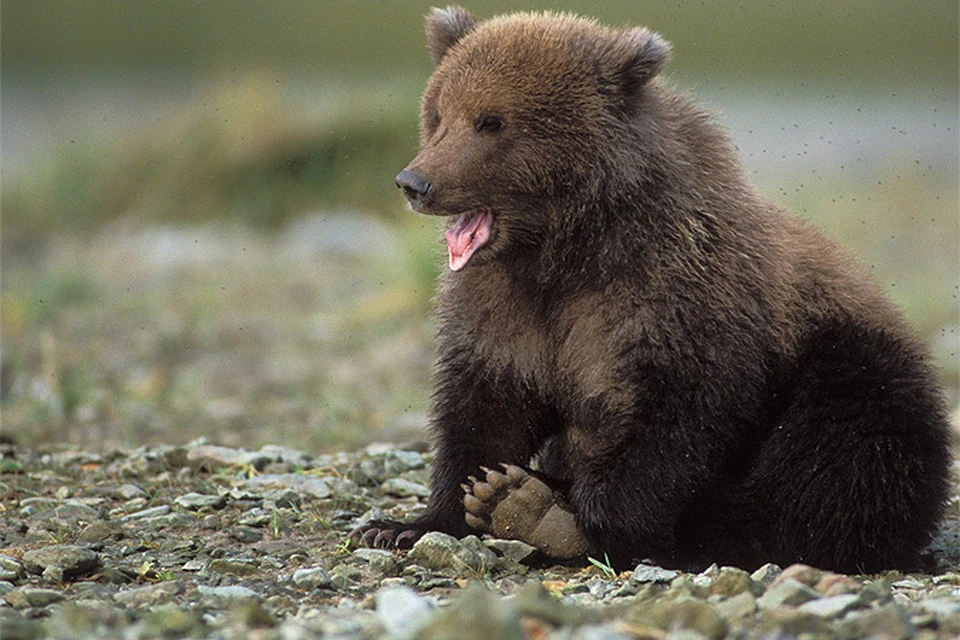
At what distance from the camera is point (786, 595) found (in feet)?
12.5

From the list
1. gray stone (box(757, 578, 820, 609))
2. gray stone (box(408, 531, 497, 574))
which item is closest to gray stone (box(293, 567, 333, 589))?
gray stone (box(408, 531, 497, 574))

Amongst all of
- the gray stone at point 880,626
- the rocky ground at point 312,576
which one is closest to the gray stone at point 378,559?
the rocky ground at point 312,576

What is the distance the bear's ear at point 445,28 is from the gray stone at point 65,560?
206 cm

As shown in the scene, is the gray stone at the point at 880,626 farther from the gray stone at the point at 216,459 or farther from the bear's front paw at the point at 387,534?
the gray stone at the point at 216,459

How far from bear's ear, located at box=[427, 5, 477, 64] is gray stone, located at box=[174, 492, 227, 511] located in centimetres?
184

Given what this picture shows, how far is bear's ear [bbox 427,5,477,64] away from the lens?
16.9 ft

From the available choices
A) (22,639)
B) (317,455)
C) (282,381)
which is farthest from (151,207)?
(22,639)

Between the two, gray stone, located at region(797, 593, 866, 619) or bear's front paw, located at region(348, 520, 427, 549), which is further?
bear's front paw, located at region(348, 520, 427, 549)

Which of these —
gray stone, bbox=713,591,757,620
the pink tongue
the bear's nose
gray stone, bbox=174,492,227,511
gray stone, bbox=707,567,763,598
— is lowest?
gray stone, bbox=713,591,757,620

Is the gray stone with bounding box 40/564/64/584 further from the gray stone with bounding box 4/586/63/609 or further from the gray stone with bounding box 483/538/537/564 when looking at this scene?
the gray stone with bounding box 483/538/537/564

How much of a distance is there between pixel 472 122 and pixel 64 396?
3864mm

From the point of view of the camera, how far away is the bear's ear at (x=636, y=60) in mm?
4805

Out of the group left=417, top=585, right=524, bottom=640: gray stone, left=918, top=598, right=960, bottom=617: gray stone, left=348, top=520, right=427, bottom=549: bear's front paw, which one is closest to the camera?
left=417, top=585, right=524, bottom=640: gray stone

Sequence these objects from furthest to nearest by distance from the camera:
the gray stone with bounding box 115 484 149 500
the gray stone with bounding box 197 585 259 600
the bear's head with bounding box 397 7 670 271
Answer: the gray stone with bounding box 115 484 149 500
the bear's head with bounding box 397 7 670 271
the gray stone with bounding box 197 585 259 600
